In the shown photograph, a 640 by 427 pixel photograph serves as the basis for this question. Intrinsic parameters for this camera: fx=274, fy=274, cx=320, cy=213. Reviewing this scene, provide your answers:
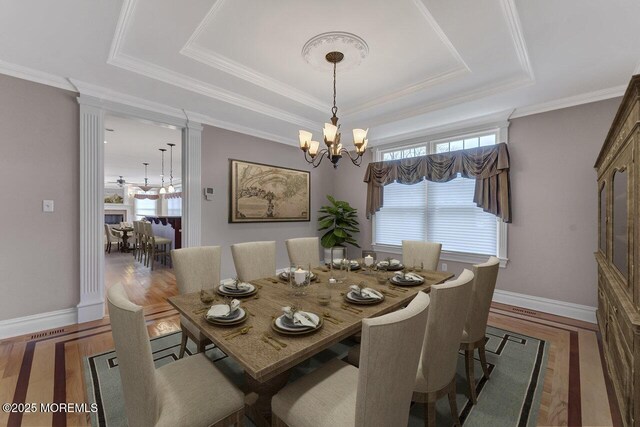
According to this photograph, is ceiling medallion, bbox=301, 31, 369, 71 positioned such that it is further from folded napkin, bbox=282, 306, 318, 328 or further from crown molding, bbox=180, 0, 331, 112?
folded napkin, bbox=282, 306, 318, 328

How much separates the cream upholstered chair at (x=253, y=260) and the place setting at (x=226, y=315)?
1.03 m

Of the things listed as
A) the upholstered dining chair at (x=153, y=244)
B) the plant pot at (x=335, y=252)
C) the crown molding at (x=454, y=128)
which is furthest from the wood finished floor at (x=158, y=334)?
the upholstered dining chair at (x=153, y=244)

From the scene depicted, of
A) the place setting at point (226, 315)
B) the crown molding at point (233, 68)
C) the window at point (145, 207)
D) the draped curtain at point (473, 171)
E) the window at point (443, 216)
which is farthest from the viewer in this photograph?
the window at point (145, 207)

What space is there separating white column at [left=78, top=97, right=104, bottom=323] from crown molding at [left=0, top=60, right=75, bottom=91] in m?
0.18

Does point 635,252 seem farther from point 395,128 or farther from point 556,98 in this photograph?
Answer: point 395,128

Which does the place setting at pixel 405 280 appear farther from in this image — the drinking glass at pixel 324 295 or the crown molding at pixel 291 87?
the crown molding at pixel 291 87

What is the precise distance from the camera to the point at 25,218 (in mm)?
2709

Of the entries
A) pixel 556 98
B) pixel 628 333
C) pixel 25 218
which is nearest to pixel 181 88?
pixel 25 218

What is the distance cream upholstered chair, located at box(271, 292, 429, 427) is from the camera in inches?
35.3

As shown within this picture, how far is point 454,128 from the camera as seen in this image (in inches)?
159

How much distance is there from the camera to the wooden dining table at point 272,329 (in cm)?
111

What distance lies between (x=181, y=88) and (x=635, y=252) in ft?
12.5

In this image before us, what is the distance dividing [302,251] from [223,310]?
5.35ft

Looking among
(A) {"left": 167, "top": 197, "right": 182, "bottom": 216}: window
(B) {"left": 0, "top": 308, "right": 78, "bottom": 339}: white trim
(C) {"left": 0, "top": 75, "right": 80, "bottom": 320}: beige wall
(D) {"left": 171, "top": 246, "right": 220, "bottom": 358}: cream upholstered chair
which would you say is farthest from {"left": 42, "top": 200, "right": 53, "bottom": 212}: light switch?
(A) {"left": 167, "top": 197, "right": 182, "bottom": 216}: window
